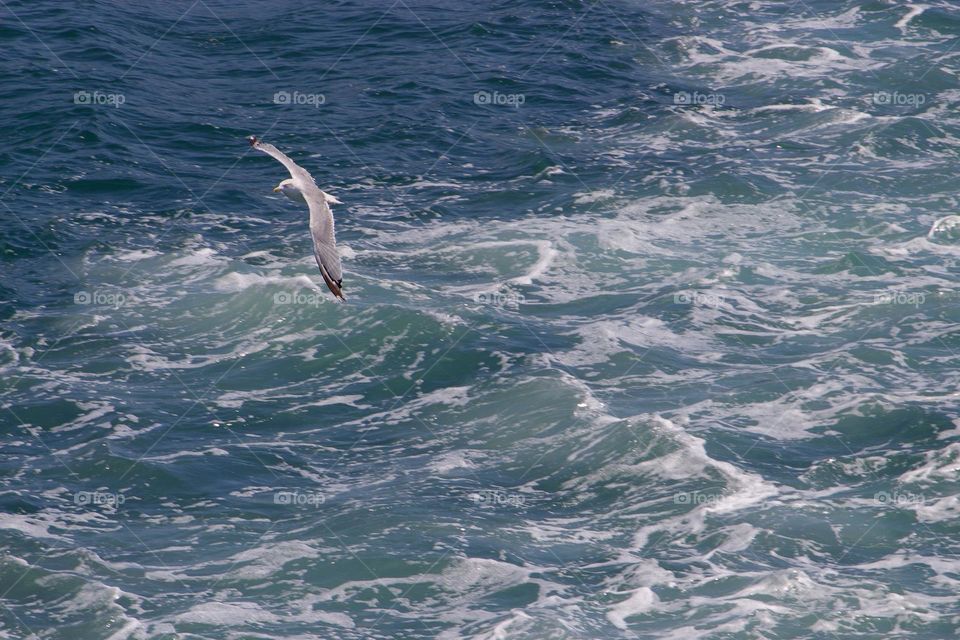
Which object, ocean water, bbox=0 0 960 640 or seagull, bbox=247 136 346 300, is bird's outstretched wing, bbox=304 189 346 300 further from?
ocean water, bbox=0 0 960 640

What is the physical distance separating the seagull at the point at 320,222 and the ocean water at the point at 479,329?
14.9 feet

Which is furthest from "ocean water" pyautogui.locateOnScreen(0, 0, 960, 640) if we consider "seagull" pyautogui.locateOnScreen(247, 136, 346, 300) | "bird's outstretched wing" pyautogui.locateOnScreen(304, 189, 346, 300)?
"bird's outstretched wing" pyautogui.locateOnScreen(304, 189, 346, 300)

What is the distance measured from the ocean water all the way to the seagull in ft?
14.9

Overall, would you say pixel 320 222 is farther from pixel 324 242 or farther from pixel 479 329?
pixel 479 329

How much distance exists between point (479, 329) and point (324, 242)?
8.55 metres

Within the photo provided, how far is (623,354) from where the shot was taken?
3011 cm

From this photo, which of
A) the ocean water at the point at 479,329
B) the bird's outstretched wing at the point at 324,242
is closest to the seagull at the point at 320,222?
the bird's outstretched wing at the point at 324,242

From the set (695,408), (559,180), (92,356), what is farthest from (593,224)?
(92,356)

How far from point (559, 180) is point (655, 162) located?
2.90 metres

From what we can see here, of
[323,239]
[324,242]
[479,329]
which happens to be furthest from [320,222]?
[479,329]

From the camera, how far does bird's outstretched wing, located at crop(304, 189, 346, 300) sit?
21078 millimetres

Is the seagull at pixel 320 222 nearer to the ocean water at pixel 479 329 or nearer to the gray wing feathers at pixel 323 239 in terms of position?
the gray wing feathers at pixel 323 239

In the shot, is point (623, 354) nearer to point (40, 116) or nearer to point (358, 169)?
point (358, 169)

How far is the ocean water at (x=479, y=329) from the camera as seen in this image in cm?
2311
